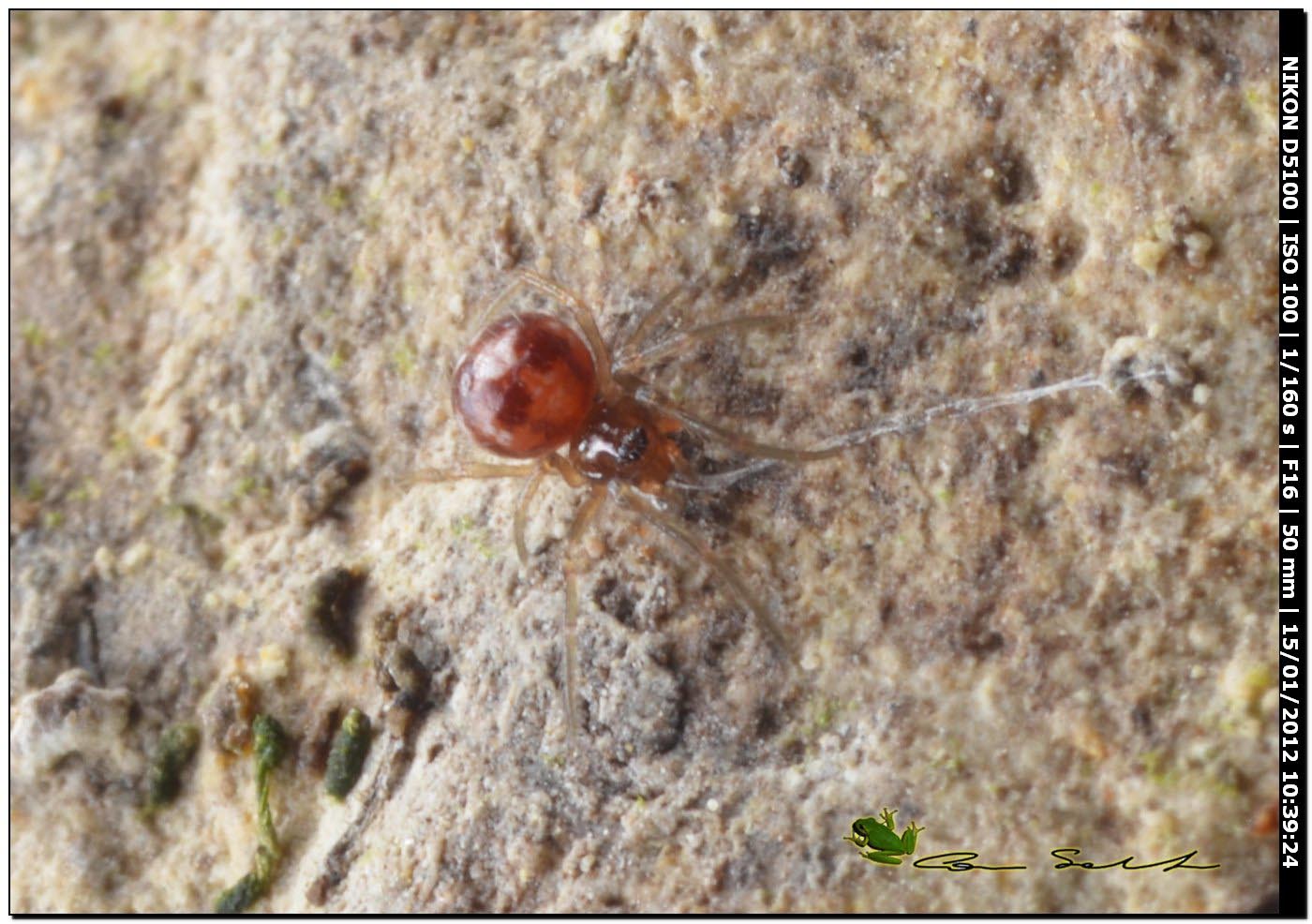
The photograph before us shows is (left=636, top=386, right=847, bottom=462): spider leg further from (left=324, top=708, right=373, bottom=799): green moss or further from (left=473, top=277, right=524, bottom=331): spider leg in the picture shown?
(left=324, top=708, right=373, bottom=799): green moss

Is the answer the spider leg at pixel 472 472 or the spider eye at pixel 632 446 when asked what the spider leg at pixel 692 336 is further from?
the spider leg at pixel 472 472

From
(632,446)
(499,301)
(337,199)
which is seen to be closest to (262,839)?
(632,446)

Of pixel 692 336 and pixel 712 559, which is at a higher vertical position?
pixel 692 336

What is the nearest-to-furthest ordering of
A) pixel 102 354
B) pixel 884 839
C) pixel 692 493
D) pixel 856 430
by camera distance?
pixel 884 839, pixel 856 430, pixel 692 493, pixel 102 354


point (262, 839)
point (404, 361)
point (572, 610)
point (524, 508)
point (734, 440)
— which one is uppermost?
point (404, 361)

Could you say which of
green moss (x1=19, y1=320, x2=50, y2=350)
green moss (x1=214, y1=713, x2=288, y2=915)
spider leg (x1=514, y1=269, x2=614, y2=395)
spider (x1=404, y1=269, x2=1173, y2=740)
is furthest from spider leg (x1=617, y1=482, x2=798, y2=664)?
green moss (x1=19, y1=320, x2=50, y2=350)

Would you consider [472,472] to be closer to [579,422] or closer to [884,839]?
[579,422]

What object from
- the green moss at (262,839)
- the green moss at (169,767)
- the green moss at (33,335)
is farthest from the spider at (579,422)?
the green moss at (33,335)
